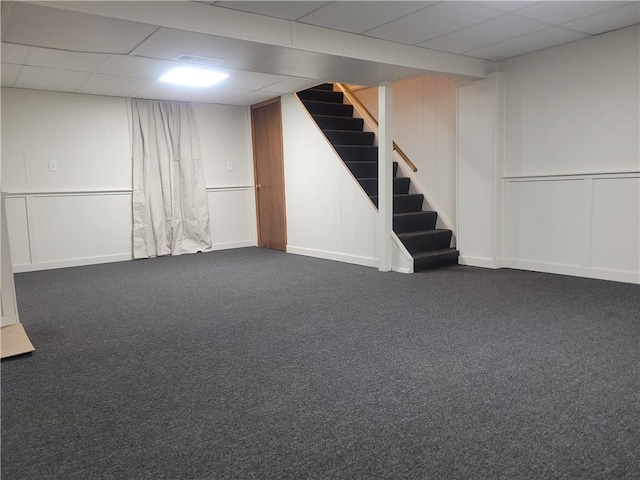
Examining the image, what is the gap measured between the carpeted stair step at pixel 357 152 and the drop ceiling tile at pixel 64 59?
260 cm

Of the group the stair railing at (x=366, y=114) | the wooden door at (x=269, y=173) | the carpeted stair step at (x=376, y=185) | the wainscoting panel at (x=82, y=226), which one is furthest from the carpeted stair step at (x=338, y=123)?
the wainscoting panel at (x=82, y=226)

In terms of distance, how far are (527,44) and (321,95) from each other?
295 cm

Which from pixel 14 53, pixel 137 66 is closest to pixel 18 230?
pixel 14 53

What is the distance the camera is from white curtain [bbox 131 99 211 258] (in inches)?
240

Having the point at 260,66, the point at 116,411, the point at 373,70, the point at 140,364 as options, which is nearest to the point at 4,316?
the point at 140,364

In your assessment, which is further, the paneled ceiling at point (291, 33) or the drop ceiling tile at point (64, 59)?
the drop ceiling tile at point (64, 59)

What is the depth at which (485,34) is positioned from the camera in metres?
3.77

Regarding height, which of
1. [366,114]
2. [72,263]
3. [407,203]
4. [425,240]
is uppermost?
[366,114]

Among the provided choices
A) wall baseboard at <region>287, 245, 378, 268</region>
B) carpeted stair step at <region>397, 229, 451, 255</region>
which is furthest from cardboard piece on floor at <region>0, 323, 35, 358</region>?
carpeted stair step at <region>397, 229, 451, 255</region>

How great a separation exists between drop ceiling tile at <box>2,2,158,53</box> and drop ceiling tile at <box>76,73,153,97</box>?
1.49 m

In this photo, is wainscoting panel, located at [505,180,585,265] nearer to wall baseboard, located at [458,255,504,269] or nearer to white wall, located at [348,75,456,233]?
wall baseboard, located at [458,255,504,269]

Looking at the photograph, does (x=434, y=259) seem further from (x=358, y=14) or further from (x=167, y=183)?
(x=167, y=183)

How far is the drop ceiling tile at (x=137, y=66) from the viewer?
419cm

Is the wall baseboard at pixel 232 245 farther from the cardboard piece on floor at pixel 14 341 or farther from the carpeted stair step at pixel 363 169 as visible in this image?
the cardboard piece on floor at pixel 14 341
